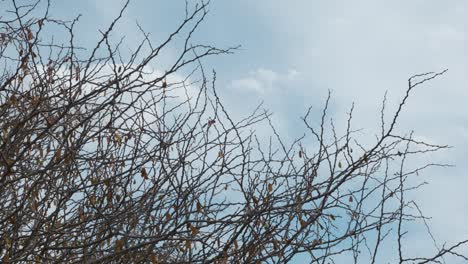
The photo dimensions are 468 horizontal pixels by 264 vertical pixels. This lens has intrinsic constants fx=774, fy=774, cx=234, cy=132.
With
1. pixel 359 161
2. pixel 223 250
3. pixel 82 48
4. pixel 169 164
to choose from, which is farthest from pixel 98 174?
pixel 359 161

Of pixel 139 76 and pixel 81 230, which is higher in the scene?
pixel 139 76

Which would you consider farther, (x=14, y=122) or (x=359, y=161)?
(x=14, y=122)

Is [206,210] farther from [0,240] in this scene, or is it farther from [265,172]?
[0,240]

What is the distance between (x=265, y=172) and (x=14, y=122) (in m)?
1.66

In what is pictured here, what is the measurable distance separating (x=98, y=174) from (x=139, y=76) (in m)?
0.86

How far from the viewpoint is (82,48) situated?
5004 mm

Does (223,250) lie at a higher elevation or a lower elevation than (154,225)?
lower

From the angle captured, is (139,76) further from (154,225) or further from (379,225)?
(379,225)

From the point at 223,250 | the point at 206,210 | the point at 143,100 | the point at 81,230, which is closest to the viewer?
the point at 223,250

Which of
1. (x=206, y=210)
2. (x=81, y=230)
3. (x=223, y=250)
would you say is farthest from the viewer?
(x=206, y=210)

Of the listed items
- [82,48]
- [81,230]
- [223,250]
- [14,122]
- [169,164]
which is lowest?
[223,250]

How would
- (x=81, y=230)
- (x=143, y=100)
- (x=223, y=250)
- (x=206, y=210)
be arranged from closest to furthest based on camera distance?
(x=223, y=250) < (x=81, y=230) < (x=206, y=210) < (x=143, y=100)

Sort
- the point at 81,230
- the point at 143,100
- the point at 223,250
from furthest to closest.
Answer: the point at 143,100 → the point at 81,230 → the point at 223,250

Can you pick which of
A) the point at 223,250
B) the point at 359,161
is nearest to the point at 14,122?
the point at 223,250
